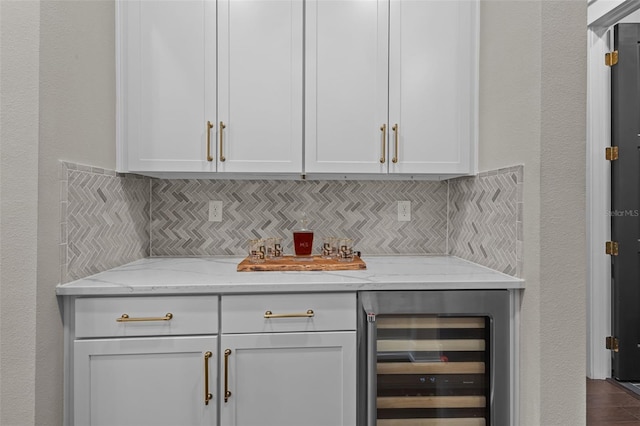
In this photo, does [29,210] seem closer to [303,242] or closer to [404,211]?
[303,242]

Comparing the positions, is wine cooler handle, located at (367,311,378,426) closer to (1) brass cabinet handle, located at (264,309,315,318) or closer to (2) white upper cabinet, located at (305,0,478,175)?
(1) brass cabinet handle, located at (264,309,315,318)

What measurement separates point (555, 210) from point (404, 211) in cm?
95

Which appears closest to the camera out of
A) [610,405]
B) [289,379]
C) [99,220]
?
[289,379]

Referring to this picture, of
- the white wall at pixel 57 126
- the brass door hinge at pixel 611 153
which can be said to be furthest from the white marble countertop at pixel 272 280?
the brass door hinge at pixel 611 153

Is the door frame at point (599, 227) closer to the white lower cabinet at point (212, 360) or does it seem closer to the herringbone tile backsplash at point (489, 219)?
the herringbone tile backsplash at point (489, 219)

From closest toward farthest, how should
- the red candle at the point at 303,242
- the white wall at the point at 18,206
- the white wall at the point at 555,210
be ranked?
the white wall at the point at 18,206
the white wall at the point at 555,210
the red candle at the point at 303,242

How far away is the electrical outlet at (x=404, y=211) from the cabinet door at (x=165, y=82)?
1145mm

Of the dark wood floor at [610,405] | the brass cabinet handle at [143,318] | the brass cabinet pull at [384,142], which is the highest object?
the brass cabinet pull at [384,142]

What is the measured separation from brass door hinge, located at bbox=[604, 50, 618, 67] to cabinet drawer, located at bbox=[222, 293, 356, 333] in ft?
9.11

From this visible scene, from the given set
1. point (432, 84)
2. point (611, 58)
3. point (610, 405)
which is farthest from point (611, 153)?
point (432, 84)

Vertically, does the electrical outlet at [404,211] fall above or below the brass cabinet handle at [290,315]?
above

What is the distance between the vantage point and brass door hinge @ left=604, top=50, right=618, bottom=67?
2854 mm

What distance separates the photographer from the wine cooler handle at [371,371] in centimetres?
151

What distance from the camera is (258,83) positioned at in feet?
6.17
